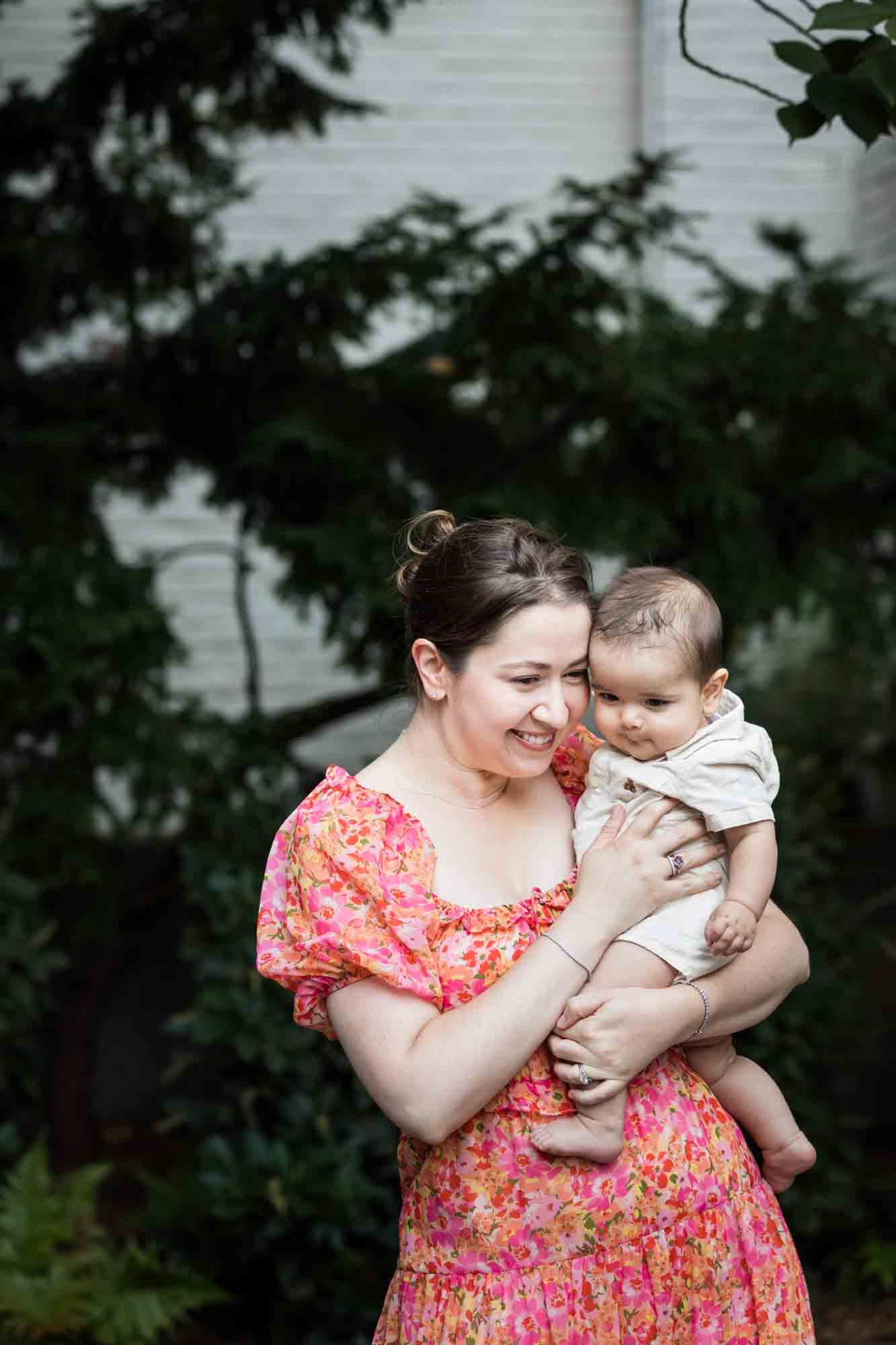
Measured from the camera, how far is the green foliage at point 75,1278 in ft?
10.5

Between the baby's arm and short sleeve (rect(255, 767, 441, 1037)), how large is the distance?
0.38m

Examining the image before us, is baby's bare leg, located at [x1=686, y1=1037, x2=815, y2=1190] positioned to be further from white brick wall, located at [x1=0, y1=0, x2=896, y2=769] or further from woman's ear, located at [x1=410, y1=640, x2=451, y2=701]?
white brick wall, located at [x1=0, y1=0, x2=896, y2=769]

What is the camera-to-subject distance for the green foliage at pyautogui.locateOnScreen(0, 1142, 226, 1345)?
321cm

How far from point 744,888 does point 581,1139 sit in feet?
1.26

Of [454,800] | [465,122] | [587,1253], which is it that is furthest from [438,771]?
[465,122]

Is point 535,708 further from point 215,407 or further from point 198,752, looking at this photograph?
point 215,407

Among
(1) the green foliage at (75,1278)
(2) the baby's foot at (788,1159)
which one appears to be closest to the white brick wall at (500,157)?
(1) the green foliage at (75,1278)

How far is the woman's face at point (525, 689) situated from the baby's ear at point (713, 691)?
0.18m

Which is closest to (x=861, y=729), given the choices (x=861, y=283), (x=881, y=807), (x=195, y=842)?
(x=881, y=807)

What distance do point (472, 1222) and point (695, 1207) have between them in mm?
A: 292

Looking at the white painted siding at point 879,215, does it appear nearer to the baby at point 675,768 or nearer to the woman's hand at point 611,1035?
the baby at point 675,768

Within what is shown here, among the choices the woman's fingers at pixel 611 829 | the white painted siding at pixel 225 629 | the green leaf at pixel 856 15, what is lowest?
the white painted siding at pixel 225 629

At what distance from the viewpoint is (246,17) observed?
12.0 ft

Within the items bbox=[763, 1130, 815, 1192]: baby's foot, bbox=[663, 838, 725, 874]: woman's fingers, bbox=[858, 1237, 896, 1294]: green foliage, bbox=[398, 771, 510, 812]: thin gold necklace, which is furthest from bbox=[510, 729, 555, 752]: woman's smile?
bbox=[858, 1237, 896, 1294]: green foliage
